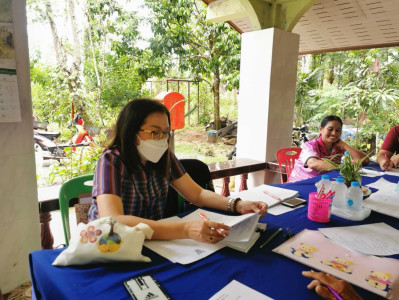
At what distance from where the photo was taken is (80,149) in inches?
128

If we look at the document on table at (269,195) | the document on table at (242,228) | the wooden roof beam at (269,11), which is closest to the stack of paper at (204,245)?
the document on table at (242,228)

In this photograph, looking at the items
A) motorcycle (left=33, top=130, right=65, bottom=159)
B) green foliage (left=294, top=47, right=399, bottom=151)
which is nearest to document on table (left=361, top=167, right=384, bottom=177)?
motorcycle (left=33, top=130, right=65, bottom=159)

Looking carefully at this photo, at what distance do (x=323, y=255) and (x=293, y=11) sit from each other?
276 centimetres

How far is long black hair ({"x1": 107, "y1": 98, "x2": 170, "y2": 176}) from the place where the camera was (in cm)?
134

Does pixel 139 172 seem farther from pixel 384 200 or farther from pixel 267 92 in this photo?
pixel 267 92

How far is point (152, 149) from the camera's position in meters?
1.37

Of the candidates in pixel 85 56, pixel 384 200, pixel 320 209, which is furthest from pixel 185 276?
pixel 85 56

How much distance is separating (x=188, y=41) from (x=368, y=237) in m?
5.53

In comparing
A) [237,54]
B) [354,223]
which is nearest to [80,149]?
[354,223]

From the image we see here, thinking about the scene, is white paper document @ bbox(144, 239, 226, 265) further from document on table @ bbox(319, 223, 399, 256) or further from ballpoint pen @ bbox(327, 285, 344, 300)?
document on table @ bbox(319, 223, 399, 256)

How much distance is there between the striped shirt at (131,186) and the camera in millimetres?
1240

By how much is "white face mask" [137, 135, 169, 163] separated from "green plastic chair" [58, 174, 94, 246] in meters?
0.40

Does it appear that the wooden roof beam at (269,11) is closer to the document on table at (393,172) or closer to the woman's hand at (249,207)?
the document on table at (393,172)

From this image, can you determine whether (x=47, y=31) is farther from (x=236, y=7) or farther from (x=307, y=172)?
(x=307, y=172)
